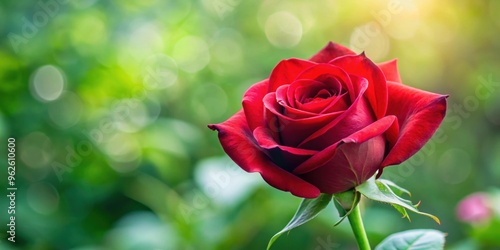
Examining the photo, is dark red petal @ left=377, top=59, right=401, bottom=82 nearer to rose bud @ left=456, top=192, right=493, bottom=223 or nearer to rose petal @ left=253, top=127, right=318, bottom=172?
rose petal @ left=253, top=127, right=318, bottom=172

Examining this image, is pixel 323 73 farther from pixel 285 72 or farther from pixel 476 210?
pixel 476 210

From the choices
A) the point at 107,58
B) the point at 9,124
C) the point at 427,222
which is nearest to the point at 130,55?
the point at 107,58

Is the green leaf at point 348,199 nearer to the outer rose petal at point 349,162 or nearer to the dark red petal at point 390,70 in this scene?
the outer rose petal at point 349,162

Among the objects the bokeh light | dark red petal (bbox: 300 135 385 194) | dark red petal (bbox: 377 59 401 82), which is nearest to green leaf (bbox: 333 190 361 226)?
dark red petal (bbox: 300 135 385 194)

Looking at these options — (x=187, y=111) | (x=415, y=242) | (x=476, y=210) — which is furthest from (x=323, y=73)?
(x=187, y=111)

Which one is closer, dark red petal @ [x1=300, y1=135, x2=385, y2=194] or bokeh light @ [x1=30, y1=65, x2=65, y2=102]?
dark red petal @ [x1=300, y1=135, x2=385, y2=194]
